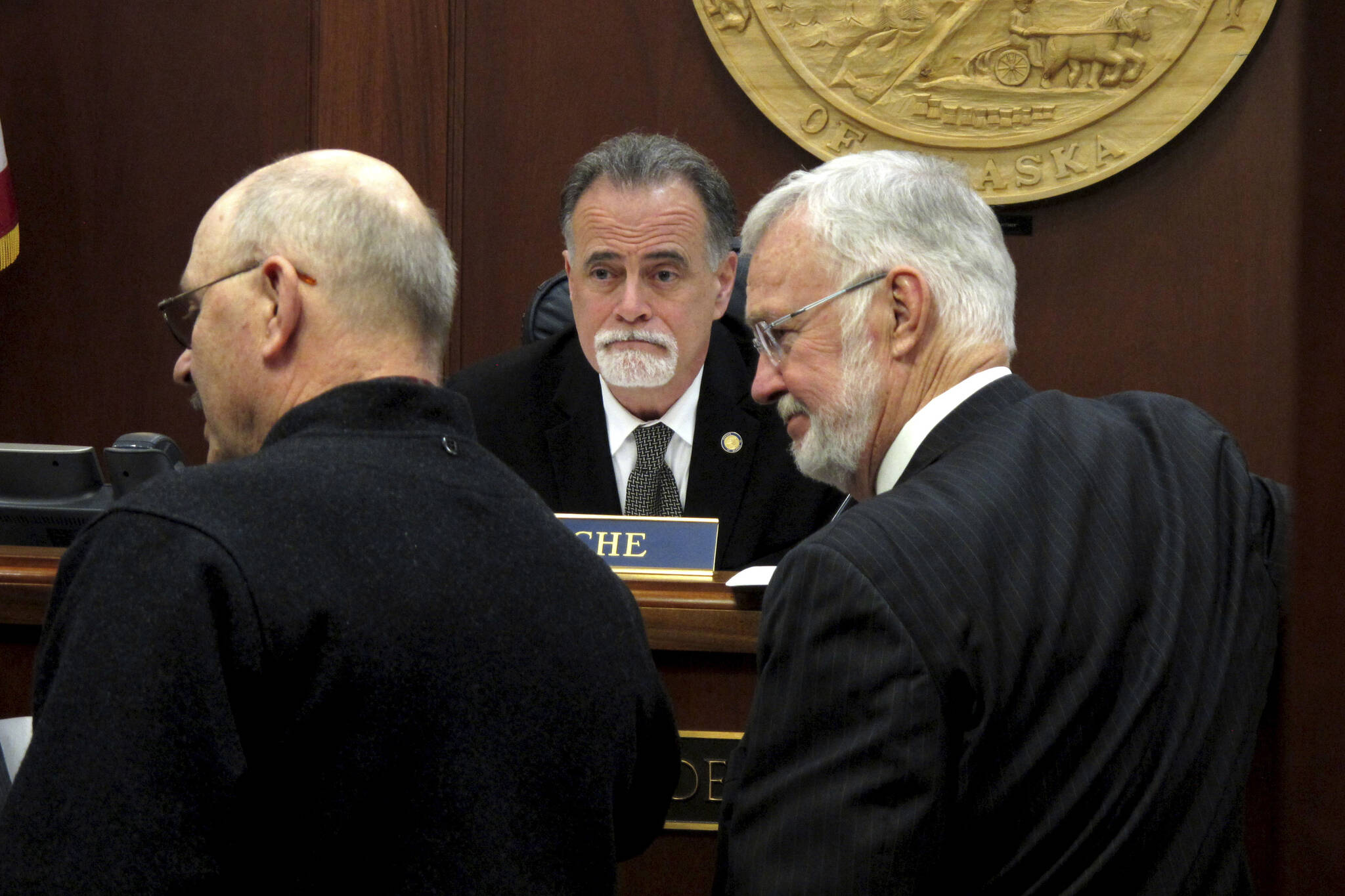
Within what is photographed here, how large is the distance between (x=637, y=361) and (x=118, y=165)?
1.97m

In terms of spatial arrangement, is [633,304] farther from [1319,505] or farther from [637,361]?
[1319,505]

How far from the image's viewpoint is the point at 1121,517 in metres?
1.20

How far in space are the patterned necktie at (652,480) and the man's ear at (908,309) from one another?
115 centimetres

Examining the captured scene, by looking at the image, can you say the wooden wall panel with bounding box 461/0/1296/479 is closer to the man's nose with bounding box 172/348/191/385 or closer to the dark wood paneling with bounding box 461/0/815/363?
the dark wood paneling with bounding box 461/0/815/363

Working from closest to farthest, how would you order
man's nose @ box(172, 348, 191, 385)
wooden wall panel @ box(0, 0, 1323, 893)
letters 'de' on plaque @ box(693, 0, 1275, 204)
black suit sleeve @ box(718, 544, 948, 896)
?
black suit sleeve @ box(718, 544, 948, 896) → man's nose @ box(172, 348, 191, 385) → letters 'de' on plaque @ box(693, 0, 1275, 204) → wooden wall panel @ box(0, 0, 1323, 893)

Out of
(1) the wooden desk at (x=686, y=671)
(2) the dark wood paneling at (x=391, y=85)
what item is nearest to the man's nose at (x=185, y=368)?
(1) the wooden desk at (x=686, y=671)

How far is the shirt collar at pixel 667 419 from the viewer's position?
265 centimetres

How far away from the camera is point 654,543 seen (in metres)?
1.75

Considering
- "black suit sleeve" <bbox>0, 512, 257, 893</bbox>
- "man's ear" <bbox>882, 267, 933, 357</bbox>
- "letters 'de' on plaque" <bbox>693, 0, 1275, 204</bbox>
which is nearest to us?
"black suit sleeve" <bbox>0, 512, 257, 893</bbox>

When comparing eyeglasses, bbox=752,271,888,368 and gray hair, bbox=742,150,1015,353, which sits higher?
gray hair, bbox=742,150,1015,353

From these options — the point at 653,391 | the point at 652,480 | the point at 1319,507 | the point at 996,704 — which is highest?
the point at 1319,507

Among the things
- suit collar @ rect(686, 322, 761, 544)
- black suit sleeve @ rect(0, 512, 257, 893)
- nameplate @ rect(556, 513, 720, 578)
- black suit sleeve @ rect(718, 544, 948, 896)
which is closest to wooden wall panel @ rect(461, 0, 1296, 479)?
suit collar @ rect(686, 322, 761, 544)

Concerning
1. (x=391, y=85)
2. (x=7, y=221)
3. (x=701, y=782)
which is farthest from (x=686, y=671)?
(x=7, y=221)

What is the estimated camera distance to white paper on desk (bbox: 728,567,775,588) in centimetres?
153
